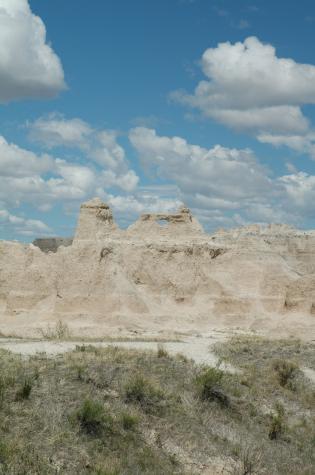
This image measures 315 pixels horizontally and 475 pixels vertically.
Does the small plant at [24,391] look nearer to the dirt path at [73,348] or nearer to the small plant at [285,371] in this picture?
the dirt path at [73,348]

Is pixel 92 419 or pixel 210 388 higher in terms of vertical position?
pixel 210 388

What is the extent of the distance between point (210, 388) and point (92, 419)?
4404 millimetres

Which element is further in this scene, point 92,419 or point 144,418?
point 144,418

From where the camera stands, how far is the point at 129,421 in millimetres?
12578

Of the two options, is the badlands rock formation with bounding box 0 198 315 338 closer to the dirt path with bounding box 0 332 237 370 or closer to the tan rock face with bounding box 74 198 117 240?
the tan rock face with bounding box 74 198 117 240

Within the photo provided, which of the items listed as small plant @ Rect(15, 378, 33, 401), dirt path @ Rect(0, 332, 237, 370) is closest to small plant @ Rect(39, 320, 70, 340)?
dirt path @ Rect(0, 332, 237, 370)

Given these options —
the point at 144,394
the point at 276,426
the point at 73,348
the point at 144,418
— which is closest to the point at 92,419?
the point at 144,418

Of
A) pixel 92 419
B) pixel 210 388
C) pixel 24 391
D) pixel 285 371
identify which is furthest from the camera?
pixel 285 371

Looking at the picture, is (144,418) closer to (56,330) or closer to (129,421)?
(129,421)

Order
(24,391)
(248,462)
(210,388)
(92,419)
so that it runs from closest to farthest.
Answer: (92,419) < (248,462) < (24,391) < (210,388)

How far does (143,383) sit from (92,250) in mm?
27104

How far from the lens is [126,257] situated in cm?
4491

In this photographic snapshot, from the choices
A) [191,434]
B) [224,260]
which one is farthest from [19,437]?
[224,260]

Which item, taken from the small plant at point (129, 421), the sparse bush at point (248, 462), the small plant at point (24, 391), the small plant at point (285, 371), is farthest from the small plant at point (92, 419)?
the small plant at point (285, 371)
